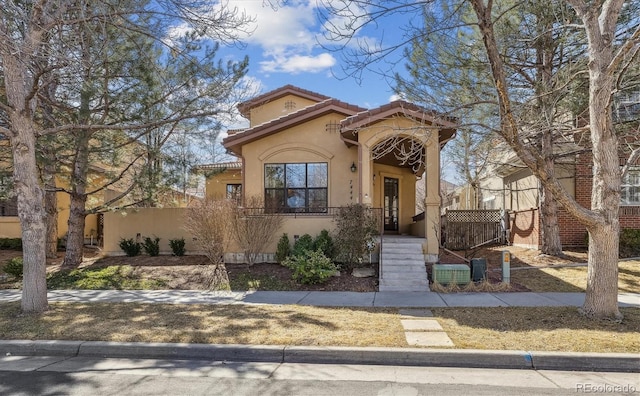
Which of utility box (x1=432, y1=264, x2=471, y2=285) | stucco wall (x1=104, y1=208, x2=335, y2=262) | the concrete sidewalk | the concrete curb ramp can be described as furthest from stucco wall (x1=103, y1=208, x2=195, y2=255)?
utility box (x1=432, y1=264, x2=471, y2=285)

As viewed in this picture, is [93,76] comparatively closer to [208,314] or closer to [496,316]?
[208,314]

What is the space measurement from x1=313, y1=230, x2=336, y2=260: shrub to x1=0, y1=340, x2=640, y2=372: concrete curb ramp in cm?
595

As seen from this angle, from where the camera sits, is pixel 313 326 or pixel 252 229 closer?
pixel 313 326

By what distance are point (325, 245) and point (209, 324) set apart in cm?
530

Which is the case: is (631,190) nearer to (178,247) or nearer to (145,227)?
(178,247)

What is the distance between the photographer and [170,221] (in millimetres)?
15906

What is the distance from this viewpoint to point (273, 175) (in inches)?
571

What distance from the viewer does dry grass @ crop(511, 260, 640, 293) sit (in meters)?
10.1

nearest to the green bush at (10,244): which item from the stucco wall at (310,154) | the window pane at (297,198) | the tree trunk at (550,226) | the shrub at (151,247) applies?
the shrub at (151,247)

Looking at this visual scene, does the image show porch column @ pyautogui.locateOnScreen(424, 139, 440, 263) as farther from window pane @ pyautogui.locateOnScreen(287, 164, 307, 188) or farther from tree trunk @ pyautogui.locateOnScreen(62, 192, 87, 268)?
tree trunk @ pyautogui.locateOnScreen(62, 192, 87, 268)

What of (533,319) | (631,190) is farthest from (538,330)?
(631,190)

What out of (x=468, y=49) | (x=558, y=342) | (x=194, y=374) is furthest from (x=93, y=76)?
(x=558, y=342)

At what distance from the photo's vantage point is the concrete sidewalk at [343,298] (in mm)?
8789

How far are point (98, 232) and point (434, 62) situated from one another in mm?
17620
